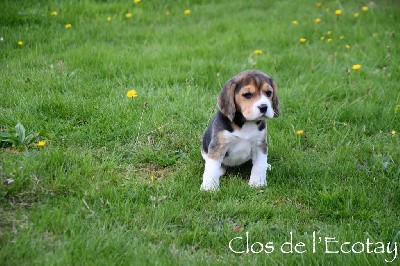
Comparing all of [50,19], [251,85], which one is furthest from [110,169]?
[50,19]

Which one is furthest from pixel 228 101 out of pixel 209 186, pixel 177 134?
pixel 177 134

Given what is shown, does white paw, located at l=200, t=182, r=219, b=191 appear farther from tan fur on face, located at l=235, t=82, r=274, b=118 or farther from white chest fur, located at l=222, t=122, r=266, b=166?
tan fur on face, located at l=235, t=82, r=274, b=118

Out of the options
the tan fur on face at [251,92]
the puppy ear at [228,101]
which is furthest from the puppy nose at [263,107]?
the puppy ear at [228,101]

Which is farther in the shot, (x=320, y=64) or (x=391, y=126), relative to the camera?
(x=320, y=64)

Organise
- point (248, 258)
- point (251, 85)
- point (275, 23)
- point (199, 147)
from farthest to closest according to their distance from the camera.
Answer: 1. point (275, 23)
2. point (199, 147)
3. point (251, 85)
4. point (248, 258)

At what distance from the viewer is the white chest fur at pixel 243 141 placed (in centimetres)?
469

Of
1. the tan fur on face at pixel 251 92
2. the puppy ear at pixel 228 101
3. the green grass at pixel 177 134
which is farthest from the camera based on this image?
the puppy ear at pixel 228 101

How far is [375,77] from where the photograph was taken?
7.42 meters

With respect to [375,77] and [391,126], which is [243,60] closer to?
[375,77]

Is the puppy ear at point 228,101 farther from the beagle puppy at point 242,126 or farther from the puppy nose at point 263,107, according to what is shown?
the puppy nose at point 263,107

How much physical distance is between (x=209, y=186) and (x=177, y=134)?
1.17 metres

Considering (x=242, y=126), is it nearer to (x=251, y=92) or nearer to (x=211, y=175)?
(x=251, y=92)

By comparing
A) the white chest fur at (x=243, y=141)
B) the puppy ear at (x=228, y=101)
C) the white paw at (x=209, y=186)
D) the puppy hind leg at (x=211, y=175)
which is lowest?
the white paw at (x=209, y=186)

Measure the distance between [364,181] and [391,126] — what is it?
158 centimetres
